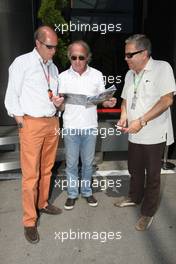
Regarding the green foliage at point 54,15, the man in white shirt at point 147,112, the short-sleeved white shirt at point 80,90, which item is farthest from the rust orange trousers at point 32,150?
the green foliage at point 54,15

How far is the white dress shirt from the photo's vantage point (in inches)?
121

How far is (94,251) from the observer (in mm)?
3104

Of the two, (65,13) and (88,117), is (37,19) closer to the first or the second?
(65,13)

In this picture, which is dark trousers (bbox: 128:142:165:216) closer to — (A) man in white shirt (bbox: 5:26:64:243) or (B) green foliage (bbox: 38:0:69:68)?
(A) man in white shirt (bbox: 5:26:64:243)

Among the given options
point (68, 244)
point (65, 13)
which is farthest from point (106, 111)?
point (68, 244)

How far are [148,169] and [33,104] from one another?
1.29m

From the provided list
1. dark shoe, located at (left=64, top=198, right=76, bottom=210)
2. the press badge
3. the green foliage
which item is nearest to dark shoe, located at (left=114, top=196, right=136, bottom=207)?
Answer: dark shoe, located at (left=64, top=198, right=76, bottom=210)

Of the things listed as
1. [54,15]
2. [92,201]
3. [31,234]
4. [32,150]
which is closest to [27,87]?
[32,150]

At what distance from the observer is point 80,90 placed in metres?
3.52

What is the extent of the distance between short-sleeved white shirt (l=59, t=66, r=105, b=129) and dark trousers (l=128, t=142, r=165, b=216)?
0.54 meters

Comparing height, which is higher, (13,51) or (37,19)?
(37,19)

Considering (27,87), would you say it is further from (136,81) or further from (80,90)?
(136,81)

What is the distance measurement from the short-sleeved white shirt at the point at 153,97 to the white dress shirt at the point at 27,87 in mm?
878

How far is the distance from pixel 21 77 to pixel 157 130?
4.50 ft
